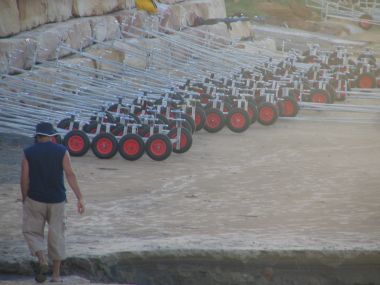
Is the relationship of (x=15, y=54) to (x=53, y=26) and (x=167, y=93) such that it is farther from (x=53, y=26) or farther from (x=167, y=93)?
(x=53, y=26)

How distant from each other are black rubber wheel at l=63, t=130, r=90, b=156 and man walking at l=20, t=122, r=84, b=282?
251 inches

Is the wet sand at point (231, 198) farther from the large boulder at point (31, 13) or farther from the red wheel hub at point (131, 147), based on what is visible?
the large boulder at point (31, 13)

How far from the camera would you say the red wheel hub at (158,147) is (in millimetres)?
16281

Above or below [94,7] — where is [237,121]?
below

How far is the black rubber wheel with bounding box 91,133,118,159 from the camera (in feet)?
53.5

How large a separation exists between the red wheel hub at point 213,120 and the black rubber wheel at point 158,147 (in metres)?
2.93

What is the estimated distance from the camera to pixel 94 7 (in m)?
24.2

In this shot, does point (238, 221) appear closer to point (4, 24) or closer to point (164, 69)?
point (4, 24)

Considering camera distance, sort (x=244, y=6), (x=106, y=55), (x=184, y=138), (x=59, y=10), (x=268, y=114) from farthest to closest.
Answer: (x=244, y=6) < (x=106, y=55) < (x=59, y=10) < (x=268, y=114) < (x=184, y=138)

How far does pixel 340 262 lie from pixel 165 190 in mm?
4115

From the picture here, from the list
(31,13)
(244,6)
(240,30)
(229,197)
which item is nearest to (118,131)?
(229,197)

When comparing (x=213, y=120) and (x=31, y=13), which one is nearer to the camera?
(x=213, y=120)

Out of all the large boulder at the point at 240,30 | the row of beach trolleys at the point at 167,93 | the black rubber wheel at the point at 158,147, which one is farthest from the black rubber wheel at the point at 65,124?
the large boulder at the point at 240,30

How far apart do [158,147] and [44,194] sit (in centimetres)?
650
